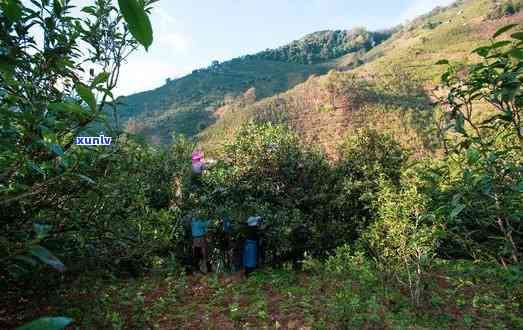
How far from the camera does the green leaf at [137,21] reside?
0.42m

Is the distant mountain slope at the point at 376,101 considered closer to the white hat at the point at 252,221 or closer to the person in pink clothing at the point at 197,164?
the person in pink clothing at the point at 197,164

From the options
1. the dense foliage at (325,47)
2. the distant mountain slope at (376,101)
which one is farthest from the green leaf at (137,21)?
the dense foliage at (325,47)

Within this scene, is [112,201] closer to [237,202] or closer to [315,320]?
[315,320]

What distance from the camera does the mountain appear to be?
2520 inches

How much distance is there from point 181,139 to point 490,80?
6514mm

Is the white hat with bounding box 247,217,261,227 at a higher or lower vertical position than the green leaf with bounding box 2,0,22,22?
lower

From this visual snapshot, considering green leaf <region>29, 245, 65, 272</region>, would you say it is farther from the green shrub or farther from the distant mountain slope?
the distant mountain slope

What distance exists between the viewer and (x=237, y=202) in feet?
23.6

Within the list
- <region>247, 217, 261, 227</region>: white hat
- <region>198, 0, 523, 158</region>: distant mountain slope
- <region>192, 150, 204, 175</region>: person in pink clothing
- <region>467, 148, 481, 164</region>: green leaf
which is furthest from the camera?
<region>198, 0, 523, 158</region>: distant mountain slope

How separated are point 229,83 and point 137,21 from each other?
92151 millimetres

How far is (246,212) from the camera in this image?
22.1 ft

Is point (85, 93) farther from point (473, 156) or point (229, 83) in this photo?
point (229, 83)

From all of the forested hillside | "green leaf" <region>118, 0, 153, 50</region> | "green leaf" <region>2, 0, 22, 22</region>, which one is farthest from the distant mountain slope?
"green leaf" <region>118, 0, 153, 50</region>

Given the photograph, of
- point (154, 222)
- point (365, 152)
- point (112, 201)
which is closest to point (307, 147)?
point (365, 152)
